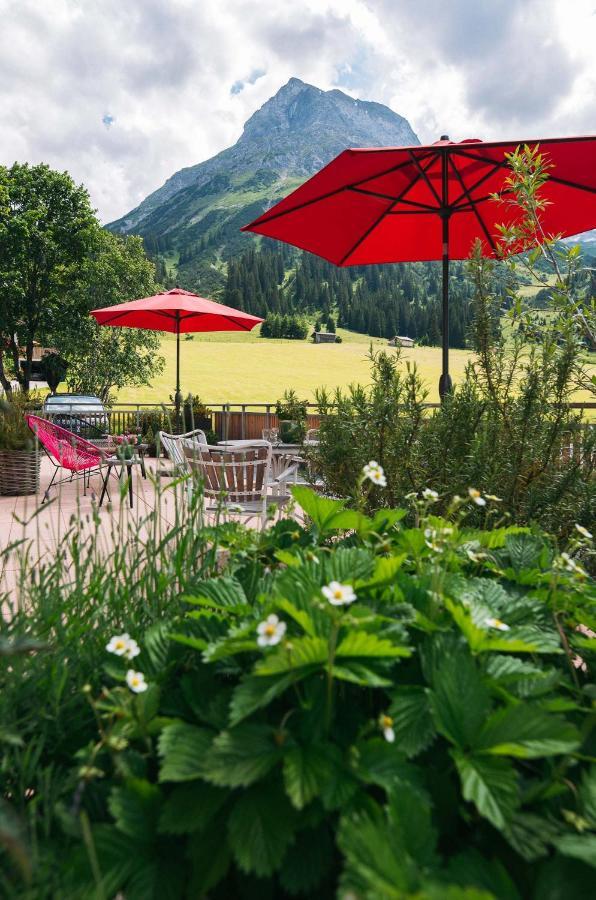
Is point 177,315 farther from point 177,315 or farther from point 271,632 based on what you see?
point 271,632

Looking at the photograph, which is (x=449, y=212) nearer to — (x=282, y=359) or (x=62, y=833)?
(x=62, y=833)

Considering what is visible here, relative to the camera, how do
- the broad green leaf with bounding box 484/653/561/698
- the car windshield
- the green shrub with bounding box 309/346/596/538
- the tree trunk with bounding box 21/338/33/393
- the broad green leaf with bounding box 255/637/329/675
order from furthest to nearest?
the tree trunk with bounding box 21/338/33/393 < the car windshield < the green shrub with bounding box 309/346/596/538 < the broad green leaf with bounding box 484/653/561/698 < the broad green leaf with bounding box 255/637/329/675

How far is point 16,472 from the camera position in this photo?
274 inches

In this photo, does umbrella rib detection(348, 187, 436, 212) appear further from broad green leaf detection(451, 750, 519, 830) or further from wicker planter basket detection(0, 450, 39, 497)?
wicker planter basket detection(0, 450, 39, 497)

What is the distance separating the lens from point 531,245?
8.68ft

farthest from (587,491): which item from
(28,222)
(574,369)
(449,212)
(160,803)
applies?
(28,222)

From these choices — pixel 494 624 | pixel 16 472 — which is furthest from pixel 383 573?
pixel 16 472

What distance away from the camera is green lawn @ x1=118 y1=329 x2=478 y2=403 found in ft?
125

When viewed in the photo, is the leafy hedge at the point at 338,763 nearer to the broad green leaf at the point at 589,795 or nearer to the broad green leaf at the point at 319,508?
the broad green leaf at the point at 589,795

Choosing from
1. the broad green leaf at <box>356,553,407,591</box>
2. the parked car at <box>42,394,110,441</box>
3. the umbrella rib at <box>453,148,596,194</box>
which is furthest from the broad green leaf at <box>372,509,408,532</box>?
the parked car at <box>42,394,110,441</box>

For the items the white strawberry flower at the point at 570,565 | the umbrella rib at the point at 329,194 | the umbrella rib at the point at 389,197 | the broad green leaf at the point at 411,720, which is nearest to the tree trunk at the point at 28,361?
the umbrella rib at the point at 329,194

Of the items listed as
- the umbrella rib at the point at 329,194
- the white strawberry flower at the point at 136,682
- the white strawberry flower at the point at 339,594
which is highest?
the umbrella rib at the point at 329,194

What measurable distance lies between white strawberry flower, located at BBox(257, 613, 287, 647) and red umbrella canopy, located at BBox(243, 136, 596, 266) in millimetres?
3190

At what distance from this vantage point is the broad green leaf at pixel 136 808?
74 cm
